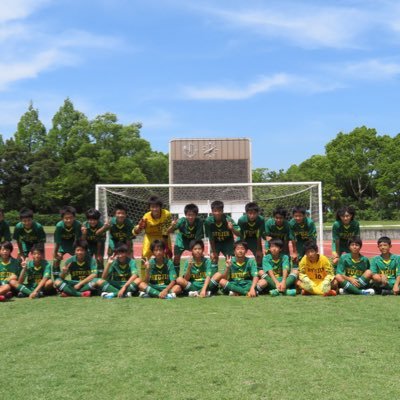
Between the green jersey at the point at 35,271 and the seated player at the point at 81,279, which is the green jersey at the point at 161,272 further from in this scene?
the green jersey at the point at 35,271

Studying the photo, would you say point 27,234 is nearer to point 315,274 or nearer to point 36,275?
point 36,275

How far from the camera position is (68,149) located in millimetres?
42781

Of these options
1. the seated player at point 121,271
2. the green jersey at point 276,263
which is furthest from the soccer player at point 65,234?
the green jersey at point 276,263

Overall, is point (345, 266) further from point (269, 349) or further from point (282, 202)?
point (282, 202)

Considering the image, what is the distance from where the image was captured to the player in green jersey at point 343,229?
295 inches

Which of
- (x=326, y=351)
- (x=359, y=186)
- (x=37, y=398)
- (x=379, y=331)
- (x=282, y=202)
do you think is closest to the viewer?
(x=37, y=398)

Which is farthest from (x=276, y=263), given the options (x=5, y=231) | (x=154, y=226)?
(x=5, y=231)

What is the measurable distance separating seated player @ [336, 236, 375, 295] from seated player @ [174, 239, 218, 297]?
1.79 m

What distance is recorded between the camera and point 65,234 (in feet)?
25.2

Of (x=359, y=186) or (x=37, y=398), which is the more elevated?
(x=359, y=186)

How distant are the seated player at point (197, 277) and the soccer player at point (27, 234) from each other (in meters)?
2.32

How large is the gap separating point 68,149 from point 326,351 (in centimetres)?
4126

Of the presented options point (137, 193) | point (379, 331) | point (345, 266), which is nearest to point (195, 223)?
point (345, 266)

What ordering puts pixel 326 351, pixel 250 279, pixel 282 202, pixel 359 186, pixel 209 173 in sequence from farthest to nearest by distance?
pixel 359 186 < pixel 209 173 < pixel 282 202 < pixel 250 279 < pixel 326 351
